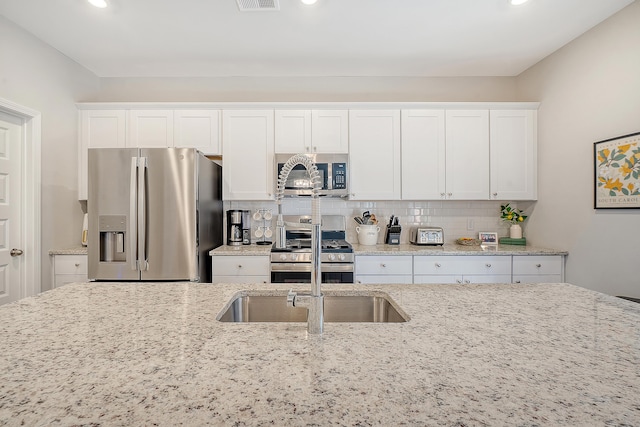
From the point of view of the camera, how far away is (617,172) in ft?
7.54

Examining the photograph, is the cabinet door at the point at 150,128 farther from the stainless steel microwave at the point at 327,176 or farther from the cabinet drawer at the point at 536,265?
the cabinet drawer at the point at 536,265

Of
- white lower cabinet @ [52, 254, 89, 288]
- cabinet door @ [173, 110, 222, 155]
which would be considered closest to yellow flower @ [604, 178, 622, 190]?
cabinet door @ [173, 110, 222, 155]

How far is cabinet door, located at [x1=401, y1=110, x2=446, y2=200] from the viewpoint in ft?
10.3

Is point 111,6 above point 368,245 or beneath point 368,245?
above

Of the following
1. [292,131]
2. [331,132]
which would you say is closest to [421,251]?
[331,132]

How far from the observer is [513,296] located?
4.00 ft

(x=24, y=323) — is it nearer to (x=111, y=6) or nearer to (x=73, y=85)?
(x=111, y=6)

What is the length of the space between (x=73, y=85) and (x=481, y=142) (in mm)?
4058

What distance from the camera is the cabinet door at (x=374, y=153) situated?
3137mm

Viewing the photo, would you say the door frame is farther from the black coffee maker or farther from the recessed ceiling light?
the black coffee maker

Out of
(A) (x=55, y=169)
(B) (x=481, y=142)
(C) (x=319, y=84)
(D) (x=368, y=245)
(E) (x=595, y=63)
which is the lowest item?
(D) (x=368, y=245)

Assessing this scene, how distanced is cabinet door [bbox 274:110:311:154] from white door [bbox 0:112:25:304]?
210cm

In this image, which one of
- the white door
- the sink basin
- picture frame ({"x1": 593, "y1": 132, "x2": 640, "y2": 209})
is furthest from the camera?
the white door

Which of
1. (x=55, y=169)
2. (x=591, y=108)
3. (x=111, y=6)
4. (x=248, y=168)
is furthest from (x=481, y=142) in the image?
(x=55, y=169)
